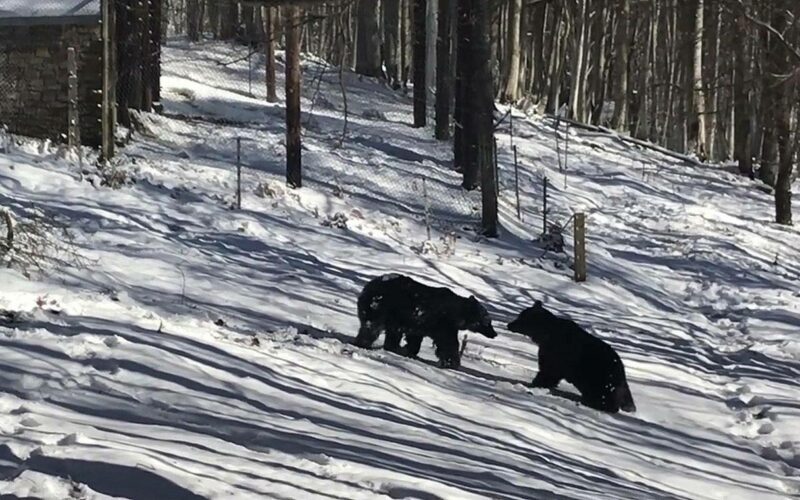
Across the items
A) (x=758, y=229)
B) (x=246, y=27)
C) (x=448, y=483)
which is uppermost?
(x=246, y=27)

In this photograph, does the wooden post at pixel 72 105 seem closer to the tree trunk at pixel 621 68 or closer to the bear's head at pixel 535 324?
the bear's head at pixel 535 324

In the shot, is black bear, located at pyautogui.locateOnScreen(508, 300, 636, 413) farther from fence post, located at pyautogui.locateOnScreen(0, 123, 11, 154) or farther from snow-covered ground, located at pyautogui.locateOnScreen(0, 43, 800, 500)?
fence post, located at pyautogui.locateOnScreen(0, 123, 11, 154)

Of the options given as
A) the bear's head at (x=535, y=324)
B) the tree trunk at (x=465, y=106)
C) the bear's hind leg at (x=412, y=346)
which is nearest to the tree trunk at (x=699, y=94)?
the tree trunk at (x=465, y=106)

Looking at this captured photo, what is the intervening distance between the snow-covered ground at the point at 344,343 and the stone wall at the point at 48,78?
1.48 meters

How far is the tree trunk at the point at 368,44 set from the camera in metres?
39.1

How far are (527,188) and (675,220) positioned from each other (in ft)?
11.9

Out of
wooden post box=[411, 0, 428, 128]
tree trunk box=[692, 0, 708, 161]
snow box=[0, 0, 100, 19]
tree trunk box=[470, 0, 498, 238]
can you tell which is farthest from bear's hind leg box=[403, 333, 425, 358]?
tree trunk box=[692, 0, 708, 161]

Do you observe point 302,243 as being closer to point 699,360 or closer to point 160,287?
point 160,287

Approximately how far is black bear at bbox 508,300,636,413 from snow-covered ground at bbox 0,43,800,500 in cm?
25

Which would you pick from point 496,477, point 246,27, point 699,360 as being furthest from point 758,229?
point 246,27

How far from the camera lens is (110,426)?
6371 millimetres

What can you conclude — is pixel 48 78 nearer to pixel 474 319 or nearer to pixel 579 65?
pixel 474 319

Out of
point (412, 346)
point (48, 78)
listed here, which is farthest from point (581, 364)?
point (48, 78)

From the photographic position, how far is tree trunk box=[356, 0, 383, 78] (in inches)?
1538
